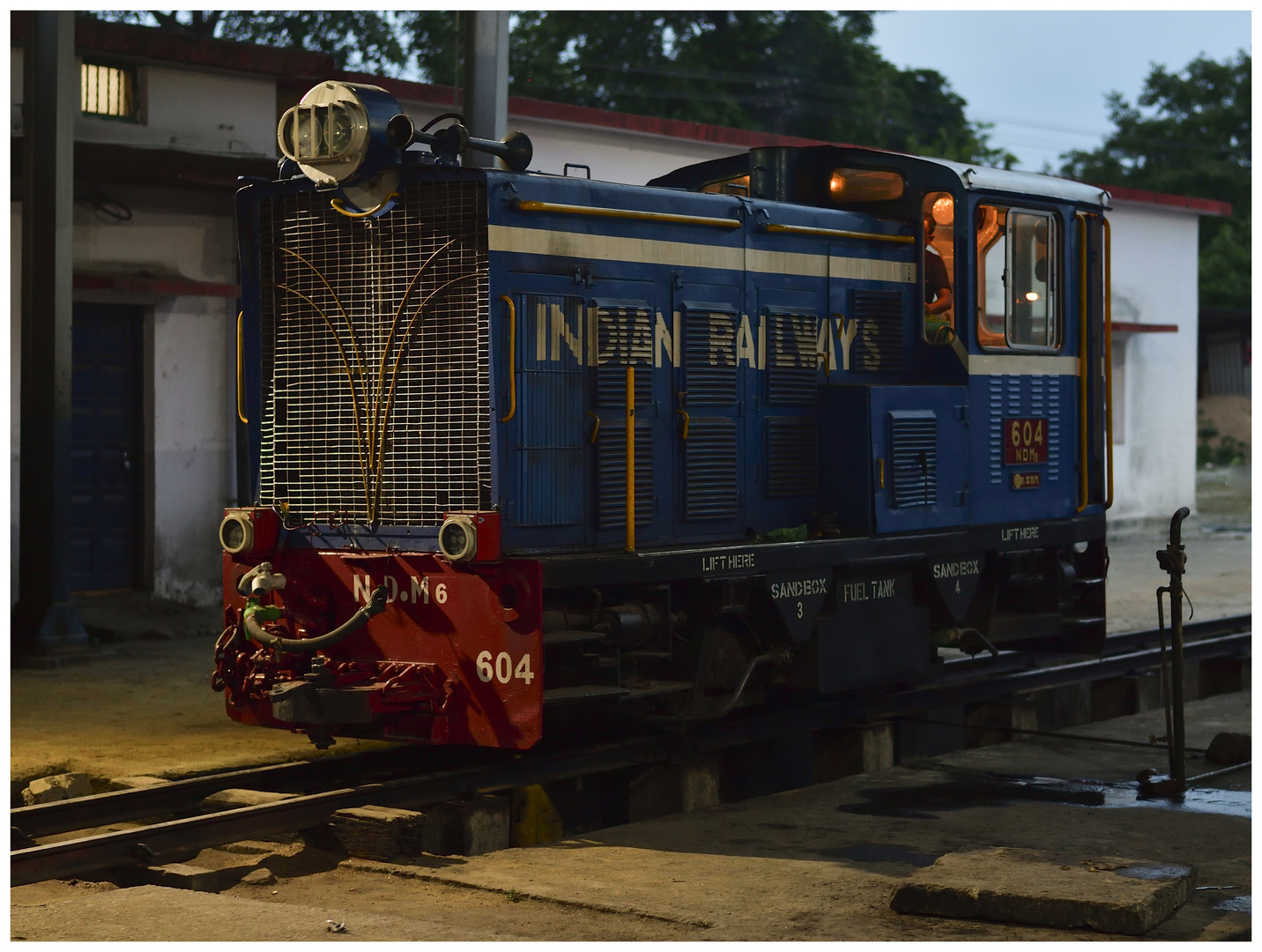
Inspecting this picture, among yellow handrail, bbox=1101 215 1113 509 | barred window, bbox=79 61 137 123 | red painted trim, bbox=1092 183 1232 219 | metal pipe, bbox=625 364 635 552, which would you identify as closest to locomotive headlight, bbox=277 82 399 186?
metal pipe, bbox=625 364 635 552

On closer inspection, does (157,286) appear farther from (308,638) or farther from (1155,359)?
(1155,359)

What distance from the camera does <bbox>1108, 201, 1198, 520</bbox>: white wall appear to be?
22.6 m

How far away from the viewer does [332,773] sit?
7.66 m

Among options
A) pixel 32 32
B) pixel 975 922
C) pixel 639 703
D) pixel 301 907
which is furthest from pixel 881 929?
pixel 32 32

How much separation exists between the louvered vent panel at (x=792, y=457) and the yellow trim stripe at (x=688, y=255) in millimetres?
795

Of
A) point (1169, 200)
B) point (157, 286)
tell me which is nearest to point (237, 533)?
point (157, 286)

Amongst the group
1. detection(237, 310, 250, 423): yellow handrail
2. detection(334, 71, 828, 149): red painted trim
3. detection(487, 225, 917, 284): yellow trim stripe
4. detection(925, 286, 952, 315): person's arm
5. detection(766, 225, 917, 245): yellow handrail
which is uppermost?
detection(334, 71, 828, 149): red painted trim

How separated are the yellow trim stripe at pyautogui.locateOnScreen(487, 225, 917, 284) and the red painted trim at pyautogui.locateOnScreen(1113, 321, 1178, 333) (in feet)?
44.7

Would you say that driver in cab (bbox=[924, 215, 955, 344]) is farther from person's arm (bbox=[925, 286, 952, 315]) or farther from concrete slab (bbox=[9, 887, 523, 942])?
concrete slab (bbox=[9, 887, 523, 942])

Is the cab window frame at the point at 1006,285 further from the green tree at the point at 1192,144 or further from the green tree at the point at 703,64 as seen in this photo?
the green tree at the point at 1192,144

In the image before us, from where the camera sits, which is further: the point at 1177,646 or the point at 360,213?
the point at 1177,646

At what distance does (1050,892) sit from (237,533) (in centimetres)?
392

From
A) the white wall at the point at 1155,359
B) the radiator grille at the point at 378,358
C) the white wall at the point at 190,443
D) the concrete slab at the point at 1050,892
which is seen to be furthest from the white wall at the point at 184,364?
the white wall at the point at 1155,359

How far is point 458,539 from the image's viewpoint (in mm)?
6711
